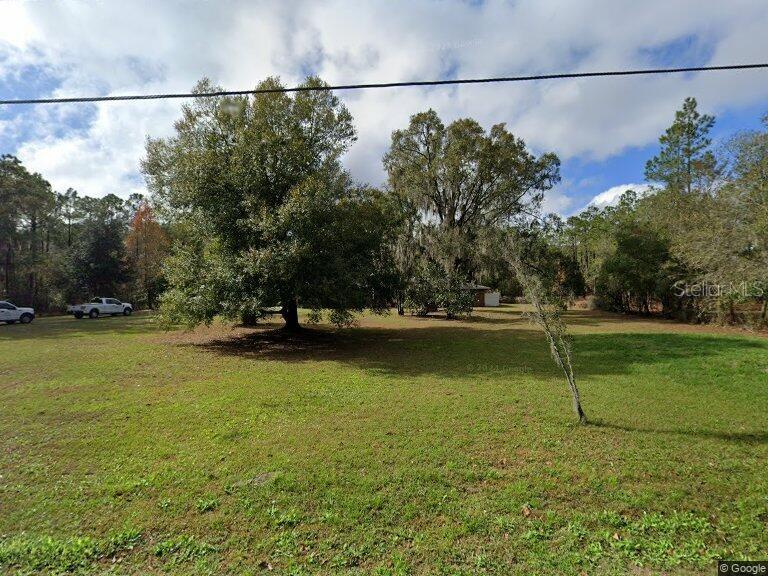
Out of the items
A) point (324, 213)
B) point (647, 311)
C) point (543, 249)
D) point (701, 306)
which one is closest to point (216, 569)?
point (324, 213)

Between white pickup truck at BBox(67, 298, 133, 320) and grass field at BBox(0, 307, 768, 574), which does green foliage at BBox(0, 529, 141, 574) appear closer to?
grass field at BBox(0, 307, 768, 574)

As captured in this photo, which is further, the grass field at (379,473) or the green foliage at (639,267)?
the green foliage at (639,267)

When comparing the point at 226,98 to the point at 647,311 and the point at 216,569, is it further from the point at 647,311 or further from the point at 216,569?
the point at 647,311

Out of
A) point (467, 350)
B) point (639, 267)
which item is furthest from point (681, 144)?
point (467, 350)

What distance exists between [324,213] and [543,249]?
66.8ft

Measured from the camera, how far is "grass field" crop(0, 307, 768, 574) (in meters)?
2.90

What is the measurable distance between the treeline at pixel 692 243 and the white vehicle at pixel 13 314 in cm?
3322

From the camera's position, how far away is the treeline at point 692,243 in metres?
12.4

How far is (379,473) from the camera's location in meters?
4.04

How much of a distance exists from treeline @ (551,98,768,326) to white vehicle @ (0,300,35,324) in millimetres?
33218

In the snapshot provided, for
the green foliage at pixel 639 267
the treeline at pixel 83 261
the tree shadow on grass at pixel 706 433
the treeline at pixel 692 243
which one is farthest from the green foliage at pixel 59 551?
the treeline at pixel 83 261

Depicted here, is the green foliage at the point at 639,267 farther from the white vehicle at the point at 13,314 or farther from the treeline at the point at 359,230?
the white vehicle at the point at 13,314

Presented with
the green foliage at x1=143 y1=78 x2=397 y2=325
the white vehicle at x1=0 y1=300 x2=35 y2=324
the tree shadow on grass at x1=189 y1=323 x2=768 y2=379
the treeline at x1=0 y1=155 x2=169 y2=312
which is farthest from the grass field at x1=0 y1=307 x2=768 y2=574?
the treeline at x1=0 y1=155 x2=169 y2=312

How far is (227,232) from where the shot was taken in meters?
12.0
